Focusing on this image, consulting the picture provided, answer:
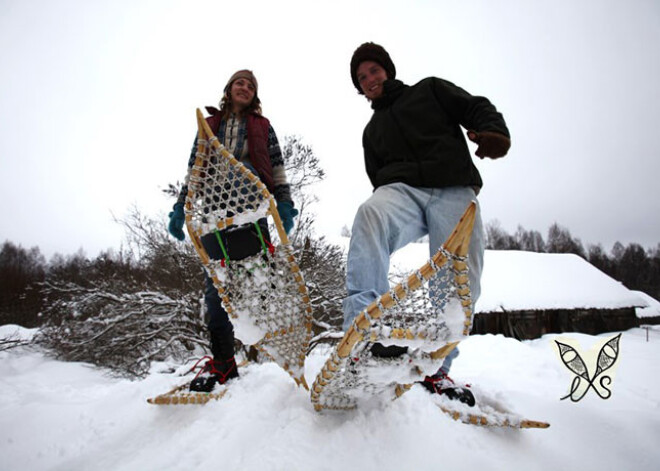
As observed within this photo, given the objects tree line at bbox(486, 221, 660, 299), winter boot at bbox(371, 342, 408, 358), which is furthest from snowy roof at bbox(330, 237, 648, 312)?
tree line at bbox(486, 221, 660, 299)

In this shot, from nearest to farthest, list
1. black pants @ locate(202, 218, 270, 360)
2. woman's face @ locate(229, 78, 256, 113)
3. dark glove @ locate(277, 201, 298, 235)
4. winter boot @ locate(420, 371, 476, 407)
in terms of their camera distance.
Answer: winter boot @ locate(420, 371, 476, 407) < black pants @ locate(202, 218, 270, 360) < dark glove @ locate(277, 201, 298, 235) < woman's face @ locate(229, 78, 256, 113)

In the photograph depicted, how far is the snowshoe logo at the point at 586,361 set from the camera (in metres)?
1.32

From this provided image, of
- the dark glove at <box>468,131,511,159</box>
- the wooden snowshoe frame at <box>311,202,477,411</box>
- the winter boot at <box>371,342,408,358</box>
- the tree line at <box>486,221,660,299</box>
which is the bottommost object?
the tree line at <box>486,221,660,299</box>

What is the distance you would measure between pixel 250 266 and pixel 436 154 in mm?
1118

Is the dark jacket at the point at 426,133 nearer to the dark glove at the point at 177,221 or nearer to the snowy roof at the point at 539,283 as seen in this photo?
the dark glove at the point at 177,221

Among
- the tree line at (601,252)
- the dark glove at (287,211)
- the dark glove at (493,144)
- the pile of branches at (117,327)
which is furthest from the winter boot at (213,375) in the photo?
the tree line at (601,252)

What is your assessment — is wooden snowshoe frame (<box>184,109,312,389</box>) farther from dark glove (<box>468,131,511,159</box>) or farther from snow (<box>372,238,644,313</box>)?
snow (<box>372,238,644,313</box>)

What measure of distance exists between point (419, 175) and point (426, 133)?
27 centimetres

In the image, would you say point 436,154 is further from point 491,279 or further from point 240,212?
point 491,279

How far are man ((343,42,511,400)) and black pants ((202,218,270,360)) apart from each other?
60 centimetres

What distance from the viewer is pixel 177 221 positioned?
184 cm

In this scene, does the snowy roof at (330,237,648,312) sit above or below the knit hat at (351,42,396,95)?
below

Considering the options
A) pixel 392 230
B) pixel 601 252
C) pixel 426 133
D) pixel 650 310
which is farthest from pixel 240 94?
pixel 601 252

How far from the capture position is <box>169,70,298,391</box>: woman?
5.77 ft
